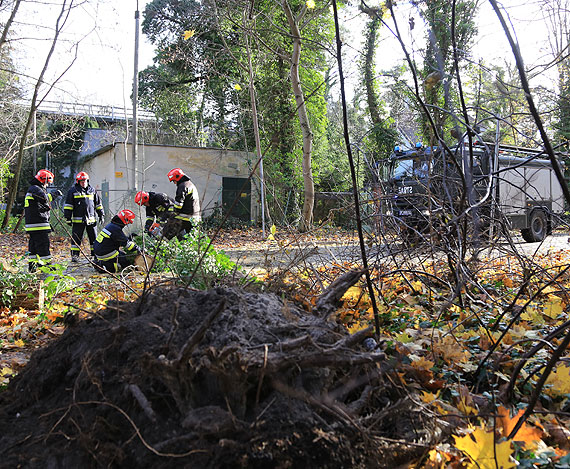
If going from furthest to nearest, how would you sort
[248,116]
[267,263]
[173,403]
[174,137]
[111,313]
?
[174,137] < [248,116] < [267,263] < [111,313] < [173,403]

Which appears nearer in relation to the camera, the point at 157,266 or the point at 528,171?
the point at 157,266

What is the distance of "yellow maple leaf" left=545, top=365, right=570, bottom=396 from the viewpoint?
2238mm

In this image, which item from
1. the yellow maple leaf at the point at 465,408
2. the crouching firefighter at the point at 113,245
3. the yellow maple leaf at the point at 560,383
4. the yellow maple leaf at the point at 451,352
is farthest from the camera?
the crouching firefighter at the point at 113,245

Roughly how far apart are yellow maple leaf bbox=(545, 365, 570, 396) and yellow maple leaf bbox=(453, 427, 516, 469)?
857 millimetres

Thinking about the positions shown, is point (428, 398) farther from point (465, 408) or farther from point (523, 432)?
point (523, 432)

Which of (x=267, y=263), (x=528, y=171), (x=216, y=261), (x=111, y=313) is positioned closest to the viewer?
(x=111, y=313)

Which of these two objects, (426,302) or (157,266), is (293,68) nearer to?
(157,266)

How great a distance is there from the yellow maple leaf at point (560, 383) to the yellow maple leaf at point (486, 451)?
86 cm

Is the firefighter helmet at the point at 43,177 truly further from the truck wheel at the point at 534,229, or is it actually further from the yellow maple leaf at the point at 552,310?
the truck wheel at the point at 534,229

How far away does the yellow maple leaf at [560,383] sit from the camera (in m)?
2.24

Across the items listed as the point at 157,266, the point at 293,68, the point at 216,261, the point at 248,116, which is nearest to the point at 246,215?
the point at 248,116

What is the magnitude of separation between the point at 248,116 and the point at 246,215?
432 cm

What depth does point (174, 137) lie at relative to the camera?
83.9 feet

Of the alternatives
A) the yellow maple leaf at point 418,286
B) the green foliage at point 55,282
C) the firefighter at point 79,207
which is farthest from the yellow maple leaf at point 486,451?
the firefighter at point 79,207
